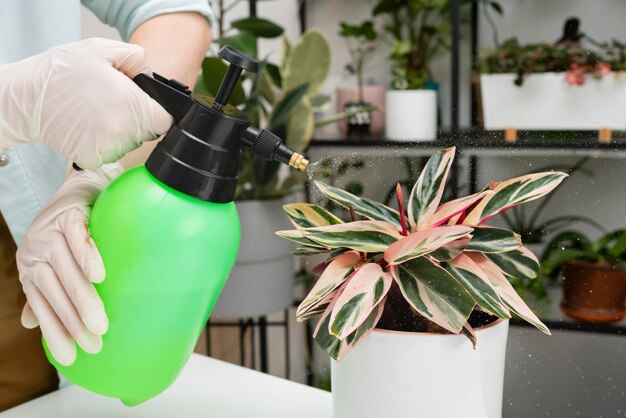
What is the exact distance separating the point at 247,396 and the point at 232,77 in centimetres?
30

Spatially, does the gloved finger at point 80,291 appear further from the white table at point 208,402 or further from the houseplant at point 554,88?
the houseplant at point 554,88

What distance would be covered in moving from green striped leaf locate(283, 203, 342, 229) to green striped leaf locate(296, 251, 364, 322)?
1.8 inches

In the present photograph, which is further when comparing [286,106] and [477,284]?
[286,106]

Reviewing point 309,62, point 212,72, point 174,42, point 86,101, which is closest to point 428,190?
point 86,101

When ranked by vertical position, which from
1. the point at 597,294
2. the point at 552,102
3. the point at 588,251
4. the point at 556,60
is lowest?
the point at 597,294

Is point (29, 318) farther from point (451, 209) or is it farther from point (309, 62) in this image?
point (309, 62)

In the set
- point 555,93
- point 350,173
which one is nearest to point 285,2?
point 555,93

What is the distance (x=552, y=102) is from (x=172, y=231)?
1.39 meters

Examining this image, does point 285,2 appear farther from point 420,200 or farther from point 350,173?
point 420,200

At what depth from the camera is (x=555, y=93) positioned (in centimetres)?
160

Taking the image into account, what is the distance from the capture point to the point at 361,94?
6.56 ft

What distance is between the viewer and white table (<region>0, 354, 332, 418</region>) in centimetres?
56

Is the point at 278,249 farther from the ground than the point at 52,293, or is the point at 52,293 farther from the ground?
the point at 52,293

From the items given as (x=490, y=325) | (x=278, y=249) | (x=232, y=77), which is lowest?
(x=278, y=249)
